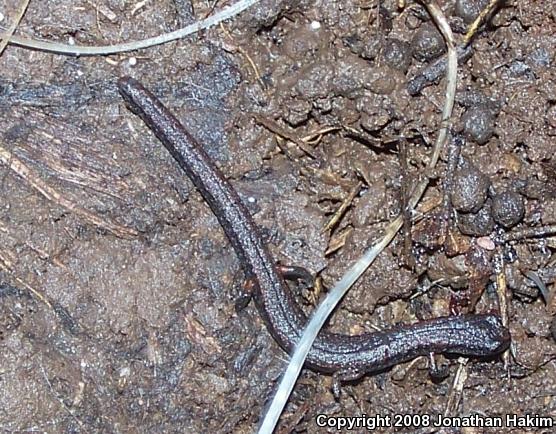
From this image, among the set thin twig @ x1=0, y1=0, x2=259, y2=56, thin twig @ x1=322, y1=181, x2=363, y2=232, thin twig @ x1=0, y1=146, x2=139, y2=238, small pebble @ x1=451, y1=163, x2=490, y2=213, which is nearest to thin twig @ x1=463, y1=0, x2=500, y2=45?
small pebble @ x1=451, y1=163, x2=490, y2=213

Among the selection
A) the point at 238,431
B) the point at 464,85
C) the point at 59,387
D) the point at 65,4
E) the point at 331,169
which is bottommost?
the point at 238,431

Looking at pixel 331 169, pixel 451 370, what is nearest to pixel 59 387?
pixel 331 169

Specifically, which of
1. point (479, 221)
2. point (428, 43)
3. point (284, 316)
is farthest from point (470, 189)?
point (284, 316)

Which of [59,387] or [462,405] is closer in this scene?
[59,387]

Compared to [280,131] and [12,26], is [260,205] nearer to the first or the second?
[280,131]

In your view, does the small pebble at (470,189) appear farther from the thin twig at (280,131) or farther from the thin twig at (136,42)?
the thin twig at (136,42)

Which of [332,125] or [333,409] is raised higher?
[332,125]

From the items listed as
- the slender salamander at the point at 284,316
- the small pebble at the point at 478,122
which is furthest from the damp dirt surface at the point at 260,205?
the slender salamander at the point at 284,316

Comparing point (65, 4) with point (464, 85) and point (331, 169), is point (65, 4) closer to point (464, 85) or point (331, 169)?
point (331, 169)
